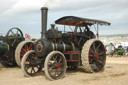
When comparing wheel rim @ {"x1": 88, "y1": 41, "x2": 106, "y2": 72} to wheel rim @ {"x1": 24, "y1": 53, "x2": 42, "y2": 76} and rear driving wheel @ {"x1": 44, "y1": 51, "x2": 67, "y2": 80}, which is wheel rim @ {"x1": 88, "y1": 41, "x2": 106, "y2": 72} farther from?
wheel rim @ {"x1": 24, "y1": 53, "x2": 42, "y2": 76}

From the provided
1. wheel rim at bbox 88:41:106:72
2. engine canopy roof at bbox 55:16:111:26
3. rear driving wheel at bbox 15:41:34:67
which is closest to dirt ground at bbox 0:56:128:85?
wheel rim at bbox 88:41:106:72

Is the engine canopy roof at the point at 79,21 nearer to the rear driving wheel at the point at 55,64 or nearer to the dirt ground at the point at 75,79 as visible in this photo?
the rear driving wheel at the point at 55,64

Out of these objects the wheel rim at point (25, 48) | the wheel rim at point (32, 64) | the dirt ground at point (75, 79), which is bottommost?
the dirt ground at point (75, 79)

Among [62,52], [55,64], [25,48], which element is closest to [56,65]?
[55,64]

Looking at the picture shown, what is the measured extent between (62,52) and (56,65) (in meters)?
1.13

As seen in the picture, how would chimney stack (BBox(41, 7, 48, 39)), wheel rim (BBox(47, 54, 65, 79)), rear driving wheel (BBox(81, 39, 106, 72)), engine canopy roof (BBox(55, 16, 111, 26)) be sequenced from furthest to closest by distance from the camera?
engine canopy roof (BBox(55, 16, 111, 26)), rear driving wheel (BBox(81, 39, 106, 72)), chimney stack (BBox(41, 7, 48, 39)), wheel rim (BBox(47, 54, 65, 79))

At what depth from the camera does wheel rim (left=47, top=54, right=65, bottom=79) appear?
19.1 feet

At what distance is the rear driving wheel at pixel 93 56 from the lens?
677 centimetres

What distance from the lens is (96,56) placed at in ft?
24.1

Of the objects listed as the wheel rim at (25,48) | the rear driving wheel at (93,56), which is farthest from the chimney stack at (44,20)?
the wheel rim at (25,48)

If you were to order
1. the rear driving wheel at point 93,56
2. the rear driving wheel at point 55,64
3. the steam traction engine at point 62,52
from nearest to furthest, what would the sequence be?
the rear driving wheel at point 55,64 → the steam traction engine at point 62,52 → the rear driving wheel at point 93,56

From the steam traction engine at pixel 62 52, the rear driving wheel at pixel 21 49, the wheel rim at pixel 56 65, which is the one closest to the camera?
the wheel rim at pixel 56 65

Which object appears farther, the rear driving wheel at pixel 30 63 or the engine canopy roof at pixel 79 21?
the engine canopy roof at pixel 79 21

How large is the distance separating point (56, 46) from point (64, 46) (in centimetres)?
46
